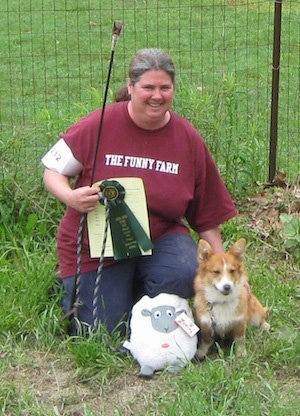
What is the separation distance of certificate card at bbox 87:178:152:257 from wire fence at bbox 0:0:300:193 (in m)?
1.40

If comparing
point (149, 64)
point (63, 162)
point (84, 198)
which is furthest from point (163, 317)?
point (149, 64)

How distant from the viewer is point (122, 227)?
181 inches

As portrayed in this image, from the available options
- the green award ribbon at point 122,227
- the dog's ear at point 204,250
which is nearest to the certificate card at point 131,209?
the green award ribbon at point 122,227

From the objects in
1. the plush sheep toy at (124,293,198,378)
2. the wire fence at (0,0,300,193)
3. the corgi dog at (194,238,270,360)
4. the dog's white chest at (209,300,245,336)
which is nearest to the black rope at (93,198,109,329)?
the plush sheep toy at (124,293,198,378)

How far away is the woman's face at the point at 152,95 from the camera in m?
4.45

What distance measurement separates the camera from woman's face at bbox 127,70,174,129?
4.45m

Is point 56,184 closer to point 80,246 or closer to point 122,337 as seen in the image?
point 80,246

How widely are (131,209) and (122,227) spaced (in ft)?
0.33

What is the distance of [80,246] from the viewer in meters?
4.62

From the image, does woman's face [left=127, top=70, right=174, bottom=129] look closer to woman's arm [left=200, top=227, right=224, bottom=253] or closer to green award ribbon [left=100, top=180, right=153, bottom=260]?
green award ribbon [left=100, top=180, right=153, bottom=260]

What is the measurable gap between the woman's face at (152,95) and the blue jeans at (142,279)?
0.64 m

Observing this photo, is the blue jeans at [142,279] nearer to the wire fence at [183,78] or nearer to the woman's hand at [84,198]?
the woman's hand at [84,198]

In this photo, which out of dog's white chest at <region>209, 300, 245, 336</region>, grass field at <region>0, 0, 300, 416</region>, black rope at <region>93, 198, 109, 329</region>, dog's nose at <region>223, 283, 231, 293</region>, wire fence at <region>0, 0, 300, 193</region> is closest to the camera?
grass field at <region>0, 0, 300, 416</region>

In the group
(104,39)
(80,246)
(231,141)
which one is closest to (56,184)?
(80,246)
